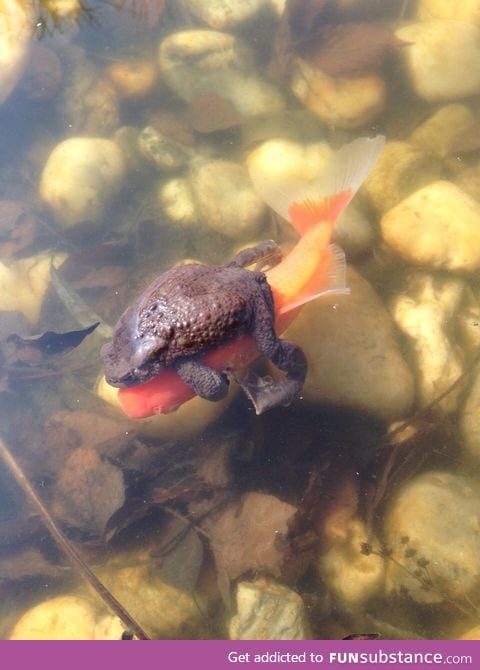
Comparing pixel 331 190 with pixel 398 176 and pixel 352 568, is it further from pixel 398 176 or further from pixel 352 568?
pixel 352 568

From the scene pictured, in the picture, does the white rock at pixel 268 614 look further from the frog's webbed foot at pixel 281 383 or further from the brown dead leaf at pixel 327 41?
the brown dead leaf at pixel 327 41

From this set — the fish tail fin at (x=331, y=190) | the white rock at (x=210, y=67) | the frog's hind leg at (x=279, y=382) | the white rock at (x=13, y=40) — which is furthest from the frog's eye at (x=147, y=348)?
the white rock at (x=13, y=40)

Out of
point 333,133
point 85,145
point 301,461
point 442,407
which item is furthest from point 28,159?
point 442,407

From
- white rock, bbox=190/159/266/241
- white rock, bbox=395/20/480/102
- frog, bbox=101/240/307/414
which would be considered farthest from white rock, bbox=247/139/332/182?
frog, bbox=101/240/307/414

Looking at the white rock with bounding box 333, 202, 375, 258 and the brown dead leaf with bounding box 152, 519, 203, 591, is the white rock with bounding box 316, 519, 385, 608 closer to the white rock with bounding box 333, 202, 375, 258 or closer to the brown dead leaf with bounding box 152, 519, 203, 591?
the brown dead leaf with bounding box 152, 519, 203, 591

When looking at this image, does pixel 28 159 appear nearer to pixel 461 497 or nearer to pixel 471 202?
pixel 471 202
